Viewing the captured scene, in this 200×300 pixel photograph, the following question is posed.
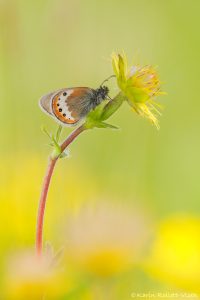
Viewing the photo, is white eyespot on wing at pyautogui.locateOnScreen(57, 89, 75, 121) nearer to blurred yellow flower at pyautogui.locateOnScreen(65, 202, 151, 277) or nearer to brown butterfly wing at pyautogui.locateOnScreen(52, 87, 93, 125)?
brown butterfly wing at pyautogui.locateOnScreen(52, 87, 93, 125)

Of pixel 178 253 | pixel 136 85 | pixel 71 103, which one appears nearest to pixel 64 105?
pixel 71 103

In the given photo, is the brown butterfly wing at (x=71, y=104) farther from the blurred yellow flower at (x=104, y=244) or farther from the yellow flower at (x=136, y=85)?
the blurred yellow flower at (x=104, y=244)

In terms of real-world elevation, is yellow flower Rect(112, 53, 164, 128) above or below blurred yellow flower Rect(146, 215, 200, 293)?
above

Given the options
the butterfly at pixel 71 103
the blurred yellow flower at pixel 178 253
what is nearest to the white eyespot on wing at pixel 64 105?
the butterfly at pixel 71 103

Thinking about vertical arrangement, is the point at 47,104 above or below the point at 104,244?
above

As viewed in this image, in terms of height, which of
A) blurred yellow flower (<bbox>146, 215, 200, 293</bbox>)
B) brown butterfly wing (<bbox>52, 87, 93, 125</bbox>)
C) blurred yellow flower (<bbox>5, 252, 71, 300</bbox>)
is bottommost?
blurred yellow flower (<bbox>146, 215, 200, 293</bbox>)

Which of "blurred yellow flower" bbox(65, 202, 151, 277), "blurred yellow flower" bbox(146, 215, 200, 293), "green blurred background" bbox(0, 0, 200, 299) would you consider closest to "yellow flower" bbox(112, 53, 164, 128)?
"green blurred background" bbox(0, 0, 200, 299)

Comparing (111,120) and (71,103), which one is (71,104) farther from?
(111,120)
